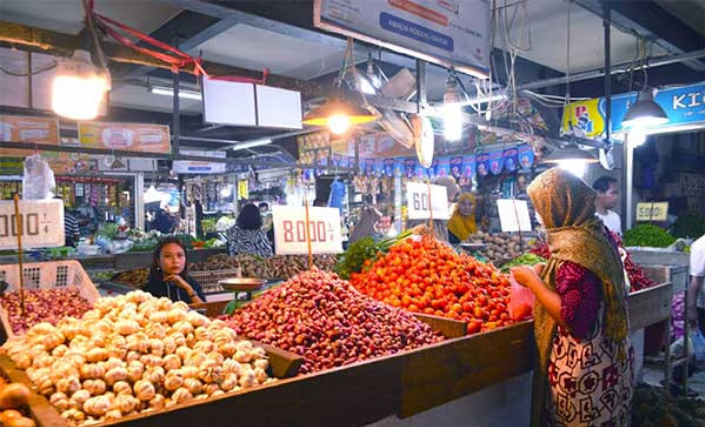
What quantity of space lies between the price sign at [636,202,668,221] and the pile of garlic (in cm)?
689

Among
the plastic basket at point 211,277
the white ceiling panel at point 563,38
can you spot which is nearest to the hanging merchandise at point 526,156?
the white ceiling panel at point 563,38

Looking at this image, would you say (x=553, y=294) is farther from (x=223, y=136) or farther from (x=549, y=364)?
(x=223, y=136)

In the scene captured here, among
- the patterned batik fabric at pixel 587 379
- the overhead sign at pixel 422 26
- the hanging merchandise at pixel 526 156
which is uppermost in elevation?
the overhead sign at pixel 422 26

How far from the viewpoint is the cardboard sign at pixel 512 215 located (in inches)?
190

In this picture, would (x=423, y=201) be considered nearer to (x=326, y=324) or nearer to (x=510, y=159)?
(x=326, y=324)

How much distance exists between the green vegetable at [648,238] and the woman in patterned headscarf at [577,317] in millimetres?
4768

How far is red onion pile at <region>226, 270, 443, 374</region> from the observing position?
7.09 ft

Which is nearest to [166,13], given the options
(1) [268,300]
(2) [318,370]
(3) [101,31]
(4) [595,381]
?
(3) [101,31]

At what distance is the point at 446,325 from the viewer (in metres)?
2.61

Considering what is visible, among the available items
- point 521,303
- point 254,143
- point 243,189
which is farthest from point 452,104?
point 243,189

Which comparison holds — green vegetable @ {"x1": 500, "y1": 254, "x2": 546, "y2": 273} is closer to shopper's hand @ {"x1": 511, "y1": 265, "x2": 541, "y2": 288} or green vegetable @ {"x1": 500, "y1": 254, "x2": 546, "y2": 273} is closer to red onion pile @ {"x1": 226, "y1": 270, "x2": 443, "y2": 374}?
shopper's hand @ {"x1": 511, "y1": 265, "x2": 541, "y2": 288}

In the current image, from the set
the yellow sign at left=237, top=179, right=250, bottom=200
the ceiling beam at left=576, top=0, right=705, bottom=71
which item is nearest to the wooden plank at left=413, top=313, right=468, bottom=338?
the ceiling beam at left=576, top=0, right=705, bottom=71

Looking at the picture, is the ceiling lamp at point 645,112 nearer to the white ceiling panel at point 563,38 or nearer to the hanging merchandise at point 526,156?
the white ceiling panel at point 563,38

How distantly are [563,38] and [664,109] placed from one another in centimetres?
215
